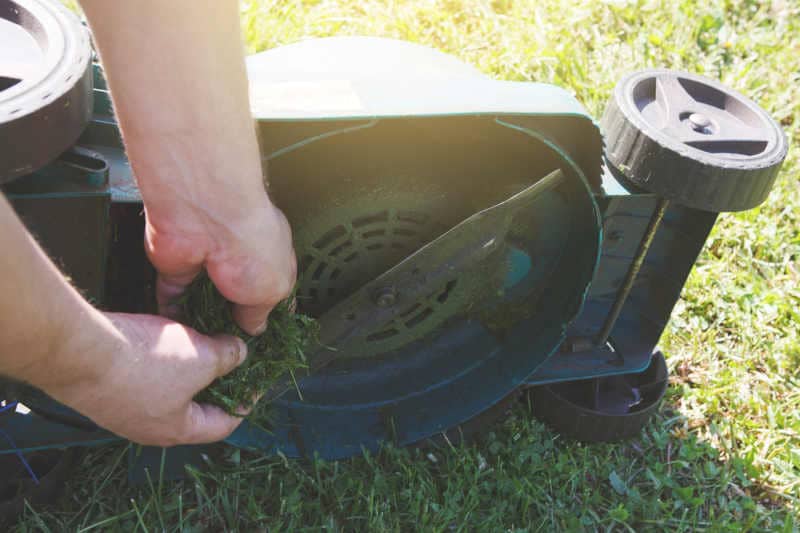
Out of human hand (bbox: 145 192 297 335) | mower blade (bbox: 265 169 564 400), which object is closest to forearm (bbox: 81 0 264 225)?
human hand (bbox: 145 192 297 335)

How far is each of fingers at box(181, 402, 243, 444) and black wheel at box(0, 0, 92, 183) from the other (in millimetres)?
527

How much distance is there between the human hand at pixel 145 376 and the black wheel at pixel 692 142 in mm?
945

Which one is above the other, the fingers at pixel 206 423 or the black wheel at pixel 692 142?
the black wheel at pixel 692 142

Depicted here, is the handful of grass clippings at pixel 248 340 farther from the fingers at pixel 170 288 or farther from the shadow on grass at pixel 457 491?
the shadow on grass at pixel 457 491

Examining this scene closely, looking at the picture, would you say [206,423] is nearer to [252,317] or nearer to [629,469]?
[252,317]

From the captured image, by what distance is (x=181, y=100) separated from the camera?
1.21 m

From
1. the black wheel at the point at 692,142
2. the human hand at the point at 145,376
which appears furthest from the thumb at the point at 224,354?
the black wheel at the point at 692,142

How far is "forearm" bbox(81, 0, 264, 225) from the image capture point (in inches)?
46.1

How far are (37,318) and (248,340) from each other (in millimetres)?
596

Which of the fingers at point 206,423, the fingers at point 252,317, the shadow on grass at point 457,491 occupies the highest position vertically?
the fingers at point 252,317

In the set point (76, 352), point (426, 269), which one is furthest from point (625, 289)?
point (76, 352)

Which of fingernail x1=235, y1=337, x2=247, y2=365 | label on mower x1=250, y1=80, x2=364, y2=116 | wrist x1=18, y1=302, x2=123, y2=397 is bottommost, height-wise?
fingernail x1=235, y1=337, x2=247, y2=365

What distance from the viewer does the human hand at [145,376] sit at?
117 centimetres

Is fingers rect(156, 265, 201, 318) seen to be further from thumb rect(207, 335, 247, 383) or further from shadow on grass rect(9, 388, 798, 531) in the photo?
shadow on grass rect(9, 388, 798, 531)
